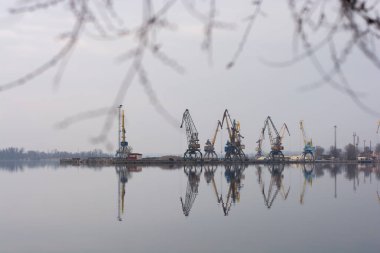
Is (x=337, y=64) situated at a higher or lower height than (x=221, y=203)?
higher

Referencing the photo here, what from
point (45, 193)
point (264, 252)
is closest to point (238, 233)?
point (264, 252)

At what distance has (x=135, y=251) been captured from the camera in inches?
567

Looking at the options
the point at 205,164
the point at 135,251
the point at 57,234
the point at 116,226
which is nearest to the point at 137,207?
the point at 116,226

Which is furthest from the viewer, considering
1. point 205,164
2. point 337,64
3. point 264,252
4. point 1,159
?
point 1,159

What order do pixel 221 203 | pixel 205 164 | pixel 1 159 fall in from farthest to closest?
1. pixel 1 159
2. pixel 205 164
3. pixel 221 203

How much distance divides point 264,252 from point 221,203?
11.9 meters

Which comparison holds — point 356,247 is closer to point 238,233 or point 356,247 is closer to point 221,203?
point 238,233

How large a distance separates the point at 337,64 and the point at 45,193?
33.8 meters

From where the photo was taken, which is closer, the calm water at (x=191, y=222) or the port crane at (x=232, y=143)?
the calm water at (x=191, y=222)

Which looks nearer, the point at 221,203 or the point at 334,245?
the point at 334,245

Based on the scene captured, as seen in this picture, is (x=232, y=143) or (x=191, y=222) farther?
(x=232, y=143)

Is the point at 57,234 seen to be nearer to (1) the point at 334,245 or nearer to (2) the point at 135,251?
(2) the point at 135,251

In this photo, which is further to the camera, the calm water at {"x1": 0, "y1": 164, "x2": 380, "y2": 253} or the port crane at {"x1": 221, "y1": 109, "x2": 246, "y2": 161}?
the port crane at {"x1": 221, "y1": 109, "x2": 246, "y2": 161}

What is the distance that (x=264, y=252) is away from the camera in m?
14.0
